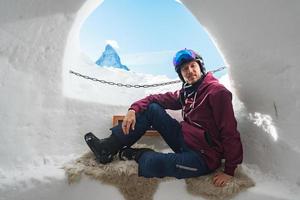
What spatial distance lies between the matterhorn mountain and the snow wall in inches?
29.4

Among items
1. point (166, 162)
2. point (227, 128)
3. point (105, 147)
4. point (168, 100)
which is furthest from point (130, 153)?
point (227, 128)

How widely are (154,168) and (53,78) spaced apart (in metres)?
0.91

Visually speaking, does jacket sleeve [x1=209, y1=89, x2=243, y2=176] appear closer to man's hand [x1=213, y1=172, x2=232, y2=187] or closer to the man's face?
man's hand [x1=213, y1=172, x2=232, y2=187]

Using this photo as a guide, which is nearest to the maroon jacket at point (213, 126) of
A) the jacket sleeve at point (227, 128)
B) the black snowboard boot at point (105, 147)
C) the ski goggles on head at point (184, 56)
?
the jacket sleeve at point (227, 128)

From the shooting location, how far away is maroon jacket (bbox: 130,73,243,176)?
168 centimetres

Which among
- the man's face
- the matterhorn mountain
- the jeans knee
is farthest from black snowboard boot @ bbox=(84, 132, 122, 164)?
the matterhorn mountain

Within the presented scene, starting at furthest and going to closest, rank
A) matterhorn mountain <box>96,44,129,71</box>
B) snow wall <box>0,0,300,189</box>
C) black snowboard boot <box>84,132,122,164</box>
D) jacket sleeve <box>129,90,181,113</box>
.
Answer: matterhorn mountain <box>96,44,129,71</box> → jacket sleeve <box>129,90,181,113</box> → black snowboard boot <box>84,132,122,164</box> → snow wall <box>0,0,300,189</box>

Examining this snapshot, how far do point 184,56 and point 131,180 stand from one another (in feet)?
2.34

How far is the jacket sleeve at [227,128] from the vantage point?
1.67 meters

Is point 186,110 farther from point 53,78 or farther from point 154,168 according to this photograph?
point 53,78

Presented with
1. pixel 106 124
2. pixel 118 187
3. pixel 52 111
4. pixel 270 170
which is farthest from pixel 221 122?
pixel 52 111

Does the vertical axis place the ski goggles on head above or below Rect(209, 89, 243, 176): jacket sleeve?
above

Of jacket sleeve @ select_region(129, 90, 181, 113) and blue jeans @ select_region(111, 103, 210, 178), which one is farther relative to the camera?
jacket sleeve @ select_region(129, 90, 181, 113)

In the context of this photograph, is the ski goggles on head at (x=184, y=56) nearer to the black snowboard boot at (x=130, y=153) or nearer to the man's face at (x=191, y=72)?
the man's face at (x=191, y=72)
